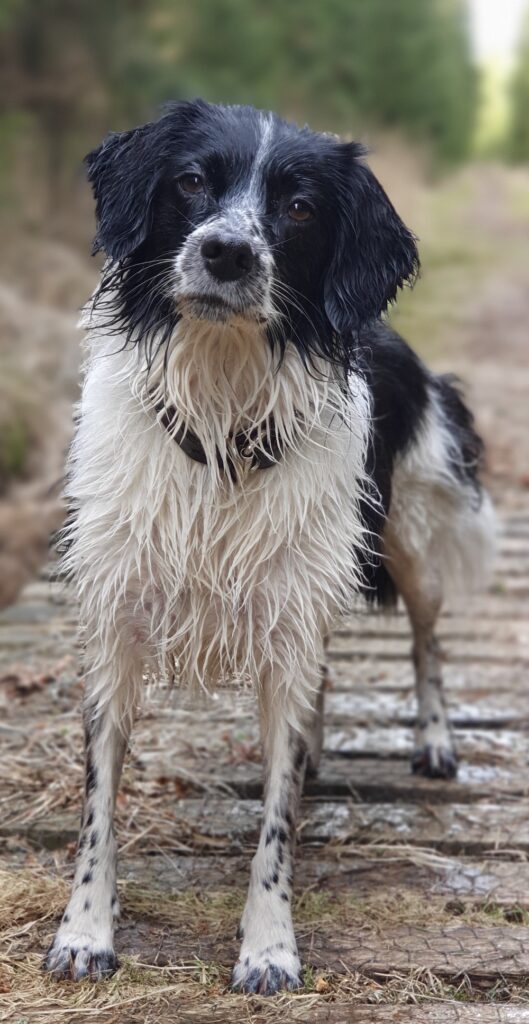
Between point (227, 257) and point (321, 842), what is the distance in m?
1.72

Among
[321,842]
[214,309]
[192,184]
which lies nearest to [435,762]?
[321,842]

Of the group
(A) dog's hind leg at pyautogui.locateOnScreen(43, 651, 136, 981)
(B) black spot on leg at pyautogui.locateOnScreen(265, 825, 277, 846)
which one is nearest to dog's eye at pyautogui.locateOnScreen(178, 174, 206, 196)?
(A) dog's hind leg at pyautogui.locateOnScreen(43, 651, 136, 981)

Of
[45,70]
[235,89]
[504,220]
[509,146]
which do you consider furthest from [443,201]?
[509,146]

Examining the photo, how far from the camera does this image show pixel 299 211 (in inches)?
104

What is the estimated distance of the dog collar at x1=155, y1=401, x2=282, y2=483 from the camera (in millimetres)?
2664

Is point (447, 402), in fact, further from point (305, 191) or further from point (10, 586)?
point (10, 586)

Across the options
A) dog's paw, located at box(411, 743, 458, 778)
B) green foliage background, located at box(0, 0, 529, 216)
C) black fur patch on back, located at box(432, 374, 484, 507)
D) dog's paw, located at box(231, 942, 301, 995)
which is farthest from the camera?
green foliage background, located at box(0, 0, 529, 216)

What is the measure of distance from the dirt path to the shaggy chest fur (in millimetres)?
512

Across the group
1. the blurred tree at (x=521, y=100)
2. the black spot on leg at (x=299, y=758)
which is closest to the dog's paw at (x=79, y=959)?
the black spot on leg at (x=299, y=758)

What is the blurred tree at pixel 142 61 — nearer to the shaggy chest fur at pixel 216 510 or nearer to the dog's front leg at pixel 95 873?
the shaggy chest fur at pixel 216 510

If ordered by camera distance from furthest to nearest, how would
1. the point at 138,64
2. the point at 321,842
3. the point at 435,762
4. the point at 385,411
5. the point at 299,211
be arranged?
the point at 138,64, the point at 435,762, the point at 385,411, the point at 321,842, the point at 299,211

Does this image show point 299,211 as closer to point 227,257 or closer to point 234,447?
point 227,257

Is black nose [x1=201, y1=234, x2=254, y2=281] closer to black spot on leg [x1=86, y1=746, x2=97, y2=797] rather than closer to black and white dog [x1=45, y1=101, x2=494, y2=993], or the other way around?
black and white dog [x1=45, y1=101, x2=494, y2=993]

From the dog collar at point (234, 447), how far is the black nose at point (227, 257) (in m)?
0.37
